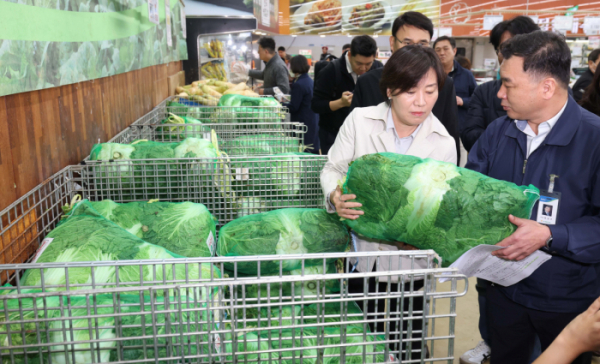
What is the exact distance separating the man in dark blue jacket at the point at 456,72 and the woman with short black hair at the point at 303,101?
67.2 inches

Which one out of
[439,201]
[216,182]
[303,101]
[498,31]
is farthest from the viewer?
[303,101]

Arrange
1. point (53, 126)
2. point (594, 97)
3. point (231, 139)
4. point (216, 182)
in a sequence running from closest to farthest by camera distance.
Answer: point (53, 126)
point (216, 182)
point (594, 97)
point (231, 139)

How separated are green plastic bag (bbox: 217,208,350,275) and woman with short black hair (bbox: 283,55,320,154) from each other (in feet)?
11.5

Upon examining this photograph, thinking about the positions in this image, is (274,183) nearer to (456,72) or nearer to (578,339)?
(578,339)

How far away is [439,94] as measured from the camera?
219 centimetres

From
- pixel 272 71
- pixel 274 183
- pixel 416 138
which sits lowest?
pixel 274 183

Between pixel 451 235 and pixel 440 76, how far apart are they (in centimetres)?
65

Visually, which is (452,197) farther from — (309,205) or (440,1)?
(440,1)

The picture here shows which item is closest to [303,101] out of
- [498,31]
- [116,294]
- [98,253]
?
[498,31]

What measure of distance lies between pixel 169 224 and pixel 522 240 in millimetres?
1097

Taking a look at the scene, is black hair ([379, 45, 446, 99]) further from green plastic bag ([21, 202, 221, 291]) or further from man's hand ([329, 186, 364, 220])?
green plastic bag ([21, 202, 221, 291])

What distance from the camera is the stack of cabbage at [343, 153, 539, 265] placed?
1168mm

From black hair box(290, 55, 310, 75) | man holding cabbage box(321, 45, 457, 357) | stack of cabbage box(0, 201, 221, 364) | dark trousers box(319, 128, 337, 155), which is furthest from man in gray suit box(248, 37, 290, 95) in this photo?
stack of cabbage box(0, 201, 221, 364)

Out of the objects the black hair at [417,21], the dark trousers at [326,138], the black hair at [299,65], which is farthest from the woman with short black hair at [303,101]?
the black hair at [417,21]
